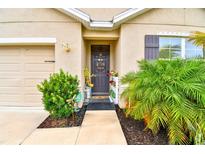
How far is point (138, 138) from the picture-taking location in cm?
419

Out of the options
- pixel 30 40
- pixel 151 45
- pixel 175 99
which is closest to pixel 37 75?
pixel 30 40

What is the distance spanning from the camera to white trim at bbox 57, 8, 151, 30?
6.38m

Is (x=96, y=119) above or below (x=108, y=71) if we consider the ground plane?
below

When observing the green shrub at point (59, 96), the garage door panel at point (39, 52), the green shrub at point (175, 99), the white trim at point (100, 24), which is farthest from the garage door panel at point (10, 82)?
the green shrub at point (175, 99)

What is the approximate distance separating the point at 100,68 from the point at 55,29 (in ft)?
9.63

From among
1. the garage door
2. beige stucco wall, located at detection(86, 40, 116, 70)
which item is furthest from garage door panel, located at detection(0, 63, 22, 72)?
beige stucco wall, located at detection(86, 40, 116, 70)

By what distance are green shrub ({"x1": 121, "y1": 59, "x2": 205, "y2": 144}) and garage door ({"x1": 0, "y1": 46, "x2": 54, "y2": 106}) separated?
14.3 ft


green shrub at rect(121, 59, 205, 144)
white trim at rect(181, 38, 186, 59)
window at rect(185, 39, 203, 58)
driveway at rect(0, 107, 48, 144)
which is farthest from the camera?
window at rect(185, 39, 203, 58)

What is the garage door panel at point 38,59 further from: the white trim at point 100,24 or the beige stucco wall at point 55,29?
the white trim at point 100,24

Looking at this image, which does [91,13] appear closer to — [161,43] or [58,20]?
[58,20]

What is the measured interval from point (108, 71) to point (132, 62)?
6.48ft

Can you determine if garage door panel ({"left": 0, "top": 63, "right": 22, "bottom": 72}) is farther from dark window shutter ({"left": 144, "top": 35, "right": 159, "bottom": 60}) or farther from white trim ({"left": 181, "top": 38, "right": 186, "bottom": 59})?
white trim ({"left": 181, "top": 38, "right": 186, "bottom": 59})

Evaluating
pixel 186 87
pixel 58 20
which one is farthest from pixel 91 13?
pixel 186 87

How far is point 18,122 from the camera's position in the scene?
5469mm
